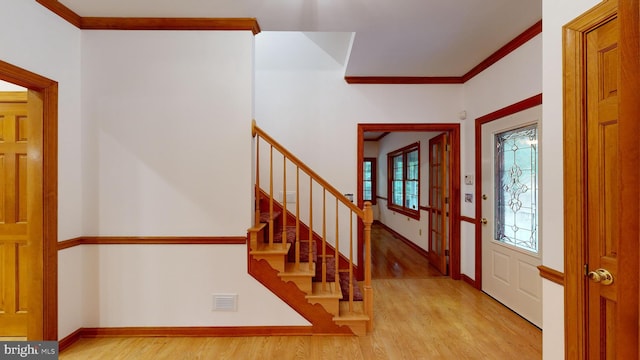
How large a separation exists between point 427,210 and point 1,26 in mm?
5131

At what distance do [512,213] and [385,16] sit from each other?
222 centimetres

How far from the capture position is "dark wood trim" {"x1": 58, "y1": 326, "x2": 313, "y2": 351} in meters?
2.43

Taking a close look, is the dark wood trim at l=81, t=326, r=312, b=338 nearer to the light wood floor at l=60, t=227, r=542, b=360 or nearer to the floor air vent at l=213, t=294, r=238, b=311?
the light wood floor at l=60, t=227, r=542, b=360

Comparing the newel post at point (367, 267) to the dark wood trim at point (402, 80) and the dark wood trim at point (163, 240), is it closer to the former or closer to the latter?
the dark wood trim at point (163, 240)

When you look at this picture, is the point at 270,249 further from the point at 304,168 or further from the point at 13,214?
the point at 13,214

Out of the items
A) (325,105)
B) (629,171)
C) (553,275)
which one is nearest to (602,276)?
(553,275)

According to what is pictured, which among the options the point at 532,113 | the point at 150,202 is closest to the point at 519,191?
the point at 532,113

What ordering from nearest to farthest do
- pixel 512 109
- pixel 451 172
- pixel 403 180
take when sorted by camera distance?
pixel 512 109 < pixel 451 172 < pixel 403 180

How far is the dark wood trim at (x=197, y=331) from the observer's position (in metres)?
2.43

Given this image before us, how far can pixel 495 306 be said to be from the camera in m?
3.02

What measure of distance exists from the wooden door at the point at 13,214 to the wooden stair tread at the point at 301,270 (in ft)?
6.47

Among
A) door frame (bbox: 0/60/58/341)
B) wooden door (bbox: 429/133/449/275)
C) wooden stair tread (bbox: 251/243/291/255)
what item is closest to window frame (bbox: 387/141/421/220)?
wooden door (bbox: 429/133/449/275)

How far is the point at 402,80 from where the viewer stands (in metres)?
3.72

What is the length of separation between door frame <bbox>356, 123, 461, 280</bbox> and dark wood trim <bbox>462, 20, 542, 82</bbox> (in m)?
0.63
